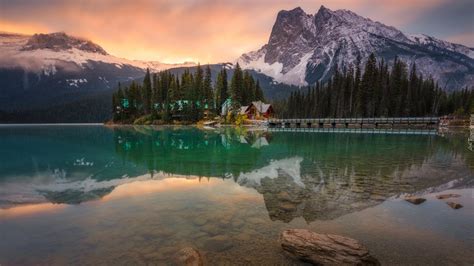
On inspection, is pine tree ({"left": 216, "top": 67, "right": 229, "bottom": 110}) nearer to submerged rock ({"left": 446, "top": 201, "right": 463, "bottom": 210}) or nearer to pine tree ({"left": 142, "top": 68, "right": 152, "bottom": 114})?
pine tree ({"left": 142, "top": 68, "right": 152, "bottom": 114})

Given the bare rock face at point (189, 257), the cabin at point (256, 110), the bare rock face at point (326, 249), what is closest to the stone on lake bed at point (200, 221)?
the bare rock face at point (189, 257)

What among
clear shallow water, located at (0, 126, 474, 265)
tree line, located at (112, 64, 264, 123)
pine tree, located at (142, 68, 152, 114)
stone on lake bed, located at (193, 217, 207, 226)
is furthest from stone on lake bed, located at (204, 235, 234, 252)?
pine tree, located at (142, 68, 152, 114)

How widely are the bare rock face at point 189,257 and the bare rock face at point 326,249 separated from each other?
8.58 feet

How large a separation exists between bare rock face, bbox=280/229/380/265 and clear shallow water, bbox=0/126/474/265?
438 millimetres

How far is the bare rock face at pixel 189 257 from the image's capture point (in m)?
8.09

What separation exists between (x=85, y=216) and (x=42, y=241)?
103 inches

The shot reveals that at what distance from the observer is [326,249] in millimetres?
8250

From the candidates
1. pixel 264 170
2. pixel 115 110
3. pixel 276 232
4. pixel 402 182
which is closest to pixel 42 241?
pixel 276 232

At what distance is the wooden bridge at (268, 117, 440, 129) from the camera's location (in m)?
76.6

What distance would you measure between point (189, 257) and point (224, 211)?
452 cm

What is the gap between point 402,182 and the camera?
18.0 meters

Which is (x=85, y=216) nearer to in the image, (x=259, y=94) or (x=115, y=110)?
(x=259, y=94)

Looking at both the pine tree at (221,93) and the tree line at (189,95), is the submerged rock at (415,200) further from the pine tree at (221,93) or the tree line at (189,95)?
the pine tree at (221,93)

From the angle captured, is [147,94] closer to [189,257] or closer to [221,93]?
[221,93]
